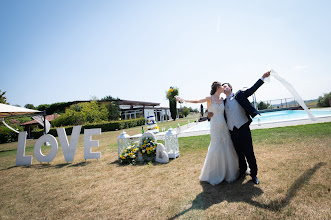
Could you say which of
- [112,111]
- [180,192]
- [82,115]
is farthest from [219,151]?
[112,111]

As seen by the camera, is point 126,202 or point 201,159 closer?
point 126,202

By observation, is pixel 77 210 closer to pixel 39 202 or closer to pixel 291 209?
pixel 39 202

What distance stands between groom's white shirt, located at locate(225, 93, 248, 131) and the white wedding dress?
13cm

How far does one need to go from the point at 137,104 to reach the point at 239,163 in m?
35.6

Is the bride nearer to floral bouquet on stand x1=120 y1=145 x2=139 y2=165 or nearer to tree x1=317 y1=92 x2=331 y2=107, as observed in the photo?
floral bouquet on stand x1=120 y1=145 x2=139 y2=165

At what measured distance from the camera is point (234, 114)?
360cm

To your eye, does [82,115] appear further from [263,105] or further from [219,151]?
[263,105]

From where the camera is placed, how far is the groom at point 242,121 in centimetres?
345

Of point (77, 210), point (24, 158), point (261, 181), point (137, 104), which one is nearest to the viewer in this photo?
point (77, 210)

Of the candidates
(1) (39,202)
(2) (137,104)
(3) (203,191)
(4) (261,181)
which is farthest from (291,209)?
(2) (137,104)

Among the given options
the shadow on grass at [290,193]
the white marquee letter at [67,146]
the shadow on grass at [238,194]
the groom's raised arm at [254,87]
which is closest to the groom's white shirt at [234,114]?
the groom's raised arm at [254,87]

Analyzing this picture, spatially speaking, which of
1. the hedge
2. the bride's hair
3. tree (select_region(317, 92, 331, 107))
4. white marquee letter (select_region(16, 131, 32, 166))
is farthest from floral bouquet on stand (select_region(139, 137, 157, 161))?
tree (select_region(317, 92, 331, 107))

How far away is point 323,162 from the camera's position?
13.0ft

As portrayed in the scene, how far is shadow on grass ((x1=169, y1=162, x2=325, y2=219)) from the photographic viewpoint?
2.65 metres
